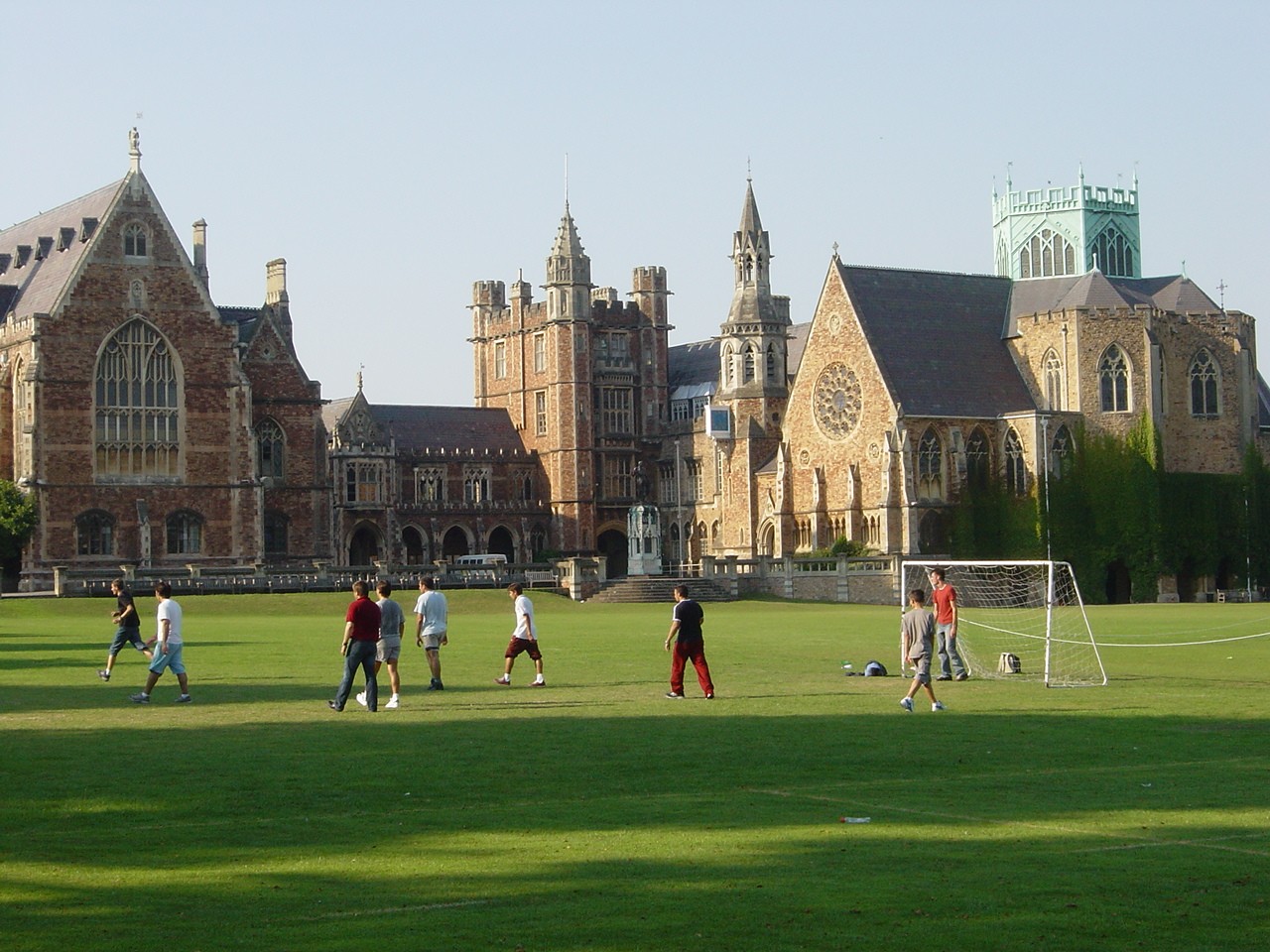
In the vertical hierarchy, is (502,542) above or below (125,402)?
below

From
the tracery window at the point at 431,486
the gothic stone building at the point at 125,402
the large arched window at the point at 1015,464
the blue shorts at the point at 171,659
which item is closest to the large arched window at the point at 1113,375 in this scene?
the large arched window at the point at 1015,464

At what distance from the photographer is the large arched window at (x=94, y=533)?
83.5 m

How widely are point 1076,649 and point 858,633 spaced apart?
9.20 m

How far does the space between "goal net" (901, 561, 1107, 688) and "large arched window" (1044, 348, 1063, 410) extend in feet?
32.3

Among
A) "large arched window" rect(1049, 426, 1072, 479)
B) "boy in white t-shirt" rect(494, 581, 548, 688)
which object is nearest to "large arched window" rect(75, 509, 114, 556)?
"large arched window" rect(1049, 426, 1072, 479)

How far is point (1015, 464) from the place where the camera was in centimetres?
8981

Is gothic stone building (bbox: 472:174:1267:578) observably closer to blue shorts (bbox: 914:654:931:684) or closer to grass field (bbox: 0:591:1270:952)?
grass field (bbox: 0:591:1270:952)

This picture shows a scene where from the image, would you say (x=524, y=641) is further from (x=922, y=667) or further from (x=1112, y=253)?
(x=1112, y=253)

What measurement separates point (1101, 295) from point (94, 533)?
47169mm

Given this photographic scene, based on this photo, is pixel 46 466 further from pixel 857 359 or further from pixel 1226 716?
pixel 1226 716

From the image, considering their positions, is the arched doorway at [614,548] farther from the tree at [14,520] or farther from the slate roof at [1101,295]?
the tree at [14,520]

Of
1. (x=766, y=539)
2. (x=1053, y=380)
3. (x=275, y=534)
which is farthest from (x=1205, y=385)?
(x=275, y=534)

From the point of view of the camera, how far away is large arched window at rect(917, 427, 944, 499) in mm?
89188

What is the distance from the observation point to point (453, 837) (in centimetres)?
1559
